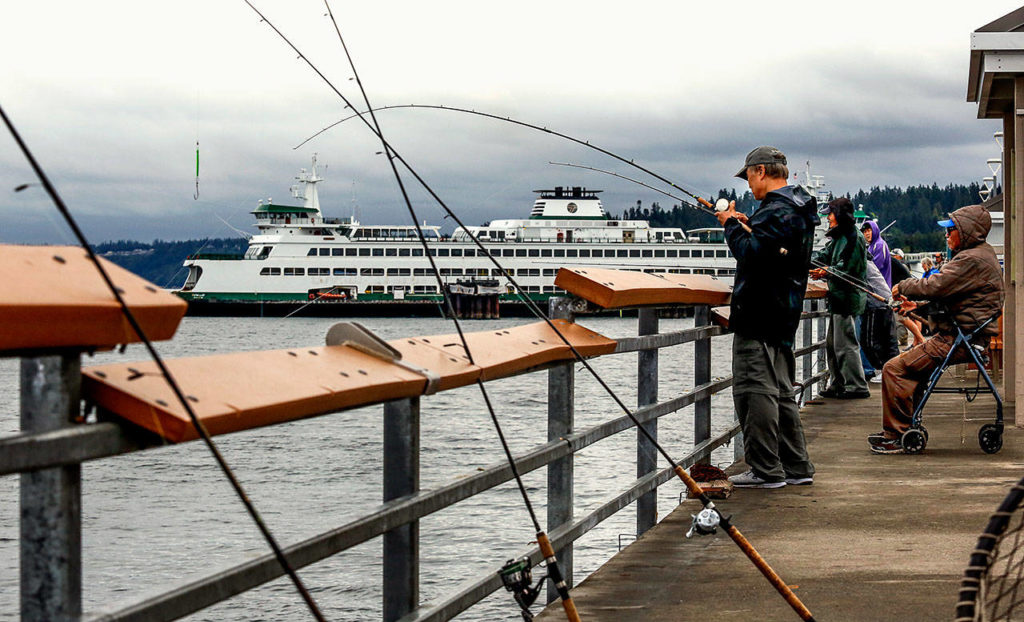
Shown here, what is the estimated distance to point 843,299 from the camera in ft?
32.2

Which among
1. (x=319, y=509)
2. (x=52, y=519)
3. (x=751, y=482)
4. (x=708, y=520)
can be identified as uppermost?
(x=52, y=519)

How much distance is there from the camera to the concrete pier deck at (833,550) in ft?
12.0

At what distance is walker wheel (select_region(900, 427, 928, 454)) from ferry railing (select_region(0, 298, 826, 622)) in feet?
6.34

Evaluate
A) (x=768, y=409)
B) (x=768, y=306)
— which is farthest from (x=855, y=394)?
(x=768, y=306)

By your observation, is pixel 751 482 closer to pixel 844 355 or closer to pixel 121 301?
pixel 121 301

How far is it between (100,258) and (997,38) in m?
7.44

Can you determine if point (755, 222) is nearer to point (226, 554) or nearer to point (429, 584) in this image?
point (429, 584)

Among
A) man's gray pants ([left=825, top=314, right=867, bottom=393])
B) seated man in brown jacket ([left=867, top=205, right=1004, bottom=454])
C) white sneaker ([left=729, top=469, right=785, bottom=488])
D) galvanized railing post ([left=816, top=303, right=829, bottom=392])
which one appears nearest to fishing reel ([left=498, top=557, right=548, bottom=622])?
white sneaker ([left=729, top=469, right=785, bottom=488])

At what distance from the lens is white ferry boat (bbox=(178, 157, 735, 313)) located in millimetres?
85875

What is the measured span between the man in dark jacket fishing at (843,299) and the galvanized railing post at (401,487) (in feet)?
21.2

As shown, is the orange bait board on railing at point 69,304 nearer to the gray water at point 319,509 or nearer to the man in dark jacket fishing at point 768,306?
the gray water at point 319,509

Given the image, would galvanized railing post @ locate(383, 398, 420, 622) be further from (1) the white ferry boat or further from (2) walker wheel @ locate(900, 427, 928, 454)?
(1) the white ferry boat

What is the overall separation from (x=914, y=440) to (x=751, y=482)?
1.56 metres

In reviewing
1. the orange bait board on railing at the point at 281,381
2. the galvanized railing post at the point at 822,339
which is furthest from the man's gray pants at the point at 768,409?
the galvanized railing post at the point at 822,339
